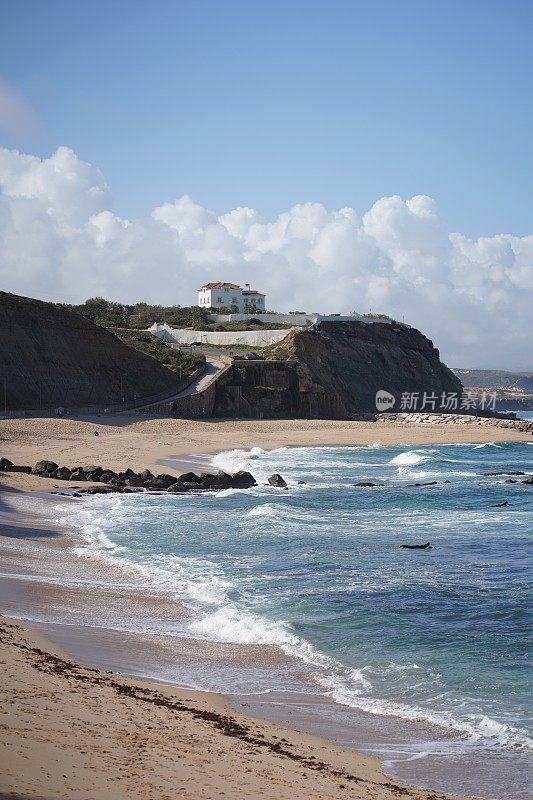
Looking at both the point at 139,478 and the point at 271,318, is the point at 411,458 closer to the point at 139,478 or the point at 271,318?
the point at 139,478

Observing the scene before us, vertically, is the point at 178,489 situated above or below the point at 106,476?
below

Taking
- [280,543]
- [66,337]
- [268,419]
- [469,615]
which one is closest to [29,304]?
[66,337]

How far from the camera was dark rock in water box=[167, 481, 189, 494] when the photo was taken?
3077cm

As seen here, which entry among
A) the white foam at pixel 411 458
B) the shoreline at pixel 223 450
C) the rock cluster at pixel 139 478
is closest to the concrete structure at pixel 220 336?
the shoreline at pixel 223 450

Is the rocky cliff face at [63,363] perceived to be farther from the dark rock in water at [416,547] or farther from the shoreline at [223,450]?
the dark rock in water at [416,547]

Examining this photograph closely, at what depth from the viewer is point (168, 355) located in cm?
6750

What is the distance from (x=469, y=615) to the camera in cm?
1474

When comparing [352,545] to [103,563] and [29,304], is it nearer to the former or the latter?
[103,563]

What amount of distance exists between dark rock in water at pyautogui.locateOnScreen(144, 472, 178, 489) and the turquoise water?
2.00 metres

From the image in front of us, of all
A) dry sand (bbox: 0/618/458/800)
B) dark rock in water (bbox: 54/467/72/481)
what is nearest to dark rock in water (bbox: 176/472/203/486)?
dark rock in water (bbox: 54/467/72/481)

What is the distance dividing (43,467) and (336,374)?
43.4 metres

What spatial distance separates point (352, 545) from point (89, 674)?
11.6m

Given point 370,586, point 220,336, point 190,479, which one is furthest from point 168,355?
point 370,586

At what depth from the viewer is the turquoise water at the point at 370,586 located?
11117 millimetres
